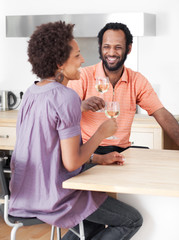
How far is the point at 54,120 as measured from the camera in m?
1.85

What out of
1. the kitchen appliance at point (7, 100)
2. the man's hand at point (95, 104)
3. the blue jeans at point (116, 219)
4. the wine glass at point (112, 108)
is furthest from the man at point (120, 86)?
the kitchen appliance at point (7, 100)

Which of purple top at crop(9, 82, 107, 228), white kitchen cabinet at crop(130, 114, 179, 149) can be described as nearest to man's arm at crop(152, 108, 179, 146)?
white kitchen cabinet at crop(130, 114, 179, 149)

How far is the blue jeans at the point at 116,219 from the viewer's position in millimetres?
2037

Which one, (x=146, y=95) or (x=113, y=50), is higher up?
(x=113, y=50)

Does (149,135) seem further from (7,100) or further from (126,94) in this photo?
(7,100)

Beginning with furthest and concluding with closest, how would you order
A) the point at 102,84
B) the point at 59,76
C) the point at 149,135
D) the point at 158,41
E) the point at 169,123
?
the point at 158,41 → the point at 149,135 → the point at 169,123 → the point at 102,84 → the point at 59,76

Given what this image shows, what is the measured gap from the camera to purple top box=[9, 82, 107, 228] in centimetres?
185

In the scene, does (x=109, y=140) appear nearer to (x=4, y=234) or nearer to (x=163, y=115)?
(x=163, y=115)

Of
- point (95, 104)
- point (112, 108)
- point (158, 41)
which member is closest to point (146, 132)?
point (158, 41)

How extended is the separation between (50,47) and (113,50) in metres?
0.98

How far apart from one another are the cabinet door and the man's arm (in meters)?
0.74

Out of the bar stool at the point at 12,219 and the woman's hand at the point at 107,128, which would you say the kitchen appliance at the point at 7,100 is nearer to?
the bar stool at the point at 12,219

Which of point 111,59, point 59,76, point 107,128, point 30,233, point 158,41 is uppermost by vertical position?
point 158,41

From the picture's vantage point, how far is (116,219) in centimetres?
204
